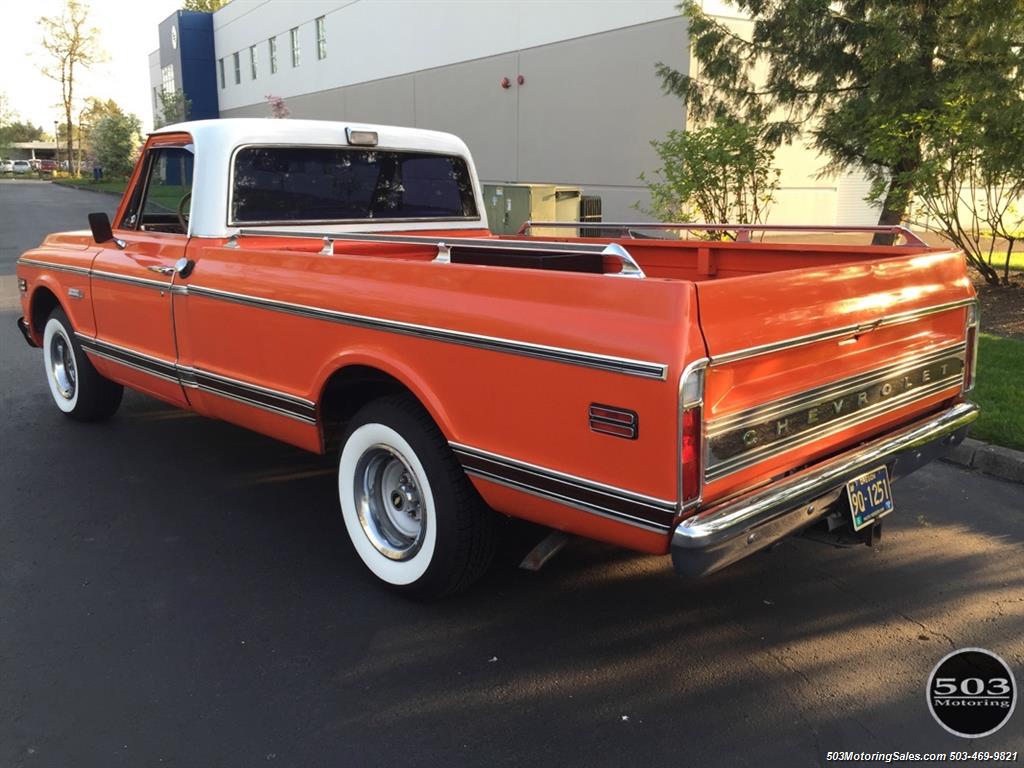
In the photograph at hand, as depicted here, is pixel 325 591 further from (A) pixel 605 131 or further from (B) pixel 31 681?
(A) pixel 605 131

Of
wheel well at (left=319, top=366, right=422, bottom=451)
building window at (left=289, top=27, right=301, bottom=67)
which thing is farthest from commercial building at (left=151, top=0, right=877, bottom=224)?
wheel well at (left=319, top=366, right=422, bottom=451)

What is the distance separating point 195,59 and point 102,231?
140ft

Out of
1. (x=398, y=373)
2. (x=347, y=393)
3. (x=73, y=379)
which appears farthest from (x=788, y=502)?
(x=73, y=379)

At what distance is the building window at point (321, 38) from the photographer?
95.1 feet

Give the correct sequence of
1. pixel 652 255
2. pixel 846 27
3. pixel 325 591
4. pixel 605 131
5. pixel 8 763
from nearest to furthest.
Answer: pixel 8 763
pixel 325 591
pixel 652 255
pixel 846 27
pixel 605 131

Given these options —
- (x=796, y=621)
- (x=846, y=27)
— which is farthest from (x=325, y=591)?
(x=846, y=27)

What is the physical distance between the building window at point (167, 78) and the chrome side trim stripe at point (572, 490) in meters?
48.2

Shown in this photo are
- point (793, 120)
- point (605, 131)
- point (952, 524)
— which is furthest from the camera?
point (605, 131)

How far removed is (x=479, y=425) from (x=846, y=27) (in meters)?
9.15

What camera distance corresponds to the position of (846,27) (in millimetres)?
9867

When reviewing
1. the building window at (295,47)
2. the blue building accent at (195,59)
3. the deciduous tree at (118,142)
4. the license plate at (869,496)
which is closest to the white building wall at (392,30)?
the building window at (295,47)

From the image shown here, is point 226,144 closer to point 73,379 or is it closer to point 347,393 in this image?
point 347,393

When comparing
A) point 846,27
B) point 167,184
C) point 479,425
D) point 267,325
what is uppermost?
point 846,27

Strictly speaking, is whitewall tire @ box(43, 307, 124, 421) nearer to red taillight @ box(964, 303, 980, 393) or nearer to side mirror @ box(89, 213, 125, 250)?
side mirror @ box(89, 213, 125, 250)
